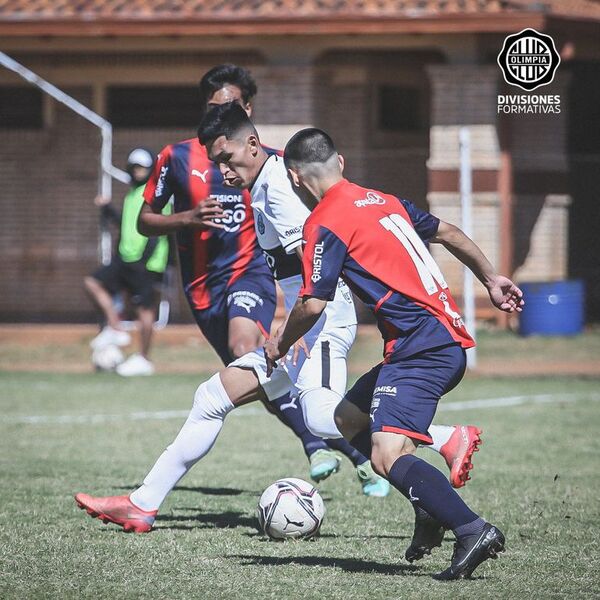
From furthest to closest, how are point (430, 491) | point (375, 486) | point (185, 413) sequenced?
point (185, 413)
point (375, 486)
point (430, 491)

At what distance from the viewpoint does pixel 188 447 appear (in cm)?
618

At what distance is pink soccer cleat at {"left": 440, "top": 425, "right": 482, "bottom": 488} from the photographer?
17.3 ft

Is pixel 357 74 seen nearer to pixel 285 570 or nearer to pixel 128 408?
pixel 128 408

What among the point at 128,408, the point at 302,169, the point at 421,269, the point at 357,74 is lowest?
the point at 128,408

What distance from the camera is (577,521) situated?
6465mm

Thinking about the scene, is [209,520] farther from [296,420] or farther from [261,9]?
[261,9]

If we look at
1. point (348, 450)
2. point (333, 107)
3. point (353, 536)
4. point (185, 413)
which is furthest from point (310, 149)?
point (333, 107)

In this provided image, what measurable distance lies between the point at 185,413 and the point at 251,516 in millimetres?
4595

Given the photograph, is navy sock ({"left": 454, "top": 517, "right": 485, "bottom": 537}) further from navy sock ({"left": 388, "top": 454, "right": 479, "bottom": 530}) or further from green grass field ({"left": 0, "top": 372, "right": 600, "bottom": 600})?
green grass field ({"left": 0, "top": 372, "right": 600, "bottom": 600})

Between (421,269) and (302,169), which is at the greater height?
(302,169)

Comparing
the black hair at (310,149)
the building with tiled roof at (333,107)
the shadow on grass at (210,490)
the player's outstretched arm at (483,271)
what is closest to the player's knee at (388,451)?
the player's outstretched arm at (483,271)

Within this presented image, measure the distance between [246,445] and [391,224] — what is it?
14.9 feet

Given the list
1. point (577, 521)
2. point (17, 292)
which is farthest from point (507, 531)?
point (17, 292)

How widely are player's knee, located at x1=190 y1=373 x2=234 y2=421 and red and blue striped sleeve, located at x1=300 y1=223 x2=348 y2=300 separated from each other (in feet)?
3.87
